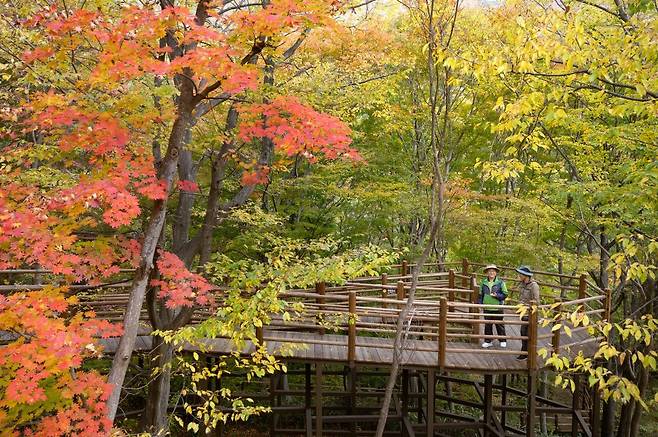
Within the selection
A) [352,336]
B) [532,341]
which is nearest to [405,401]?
[352,336]

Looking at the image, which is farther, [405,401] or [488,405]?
[405,401]

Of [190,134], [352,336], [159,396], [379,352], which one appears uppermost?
[190,134]

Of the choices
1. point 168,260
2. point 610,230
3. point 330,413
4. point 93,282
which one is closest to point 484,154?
point 610,230

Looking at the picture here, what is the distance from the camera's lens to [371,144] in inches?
625

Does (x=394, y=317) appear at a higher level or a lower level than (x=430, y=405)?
higher

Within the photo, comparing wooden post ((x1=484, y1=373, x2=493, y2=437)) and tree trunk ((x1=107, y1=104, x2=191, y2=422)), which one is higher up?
tree trunk ((x1=107, y1=104, x2=191, y2=422))

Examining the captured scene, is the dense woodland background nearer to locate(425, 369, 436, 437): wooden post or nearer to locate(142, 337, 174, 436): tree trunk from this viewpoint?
locate(142, 337, 174, 436): tree trunk

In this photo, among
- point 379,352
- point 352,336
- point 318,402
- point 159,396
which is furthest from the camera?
point 318,402

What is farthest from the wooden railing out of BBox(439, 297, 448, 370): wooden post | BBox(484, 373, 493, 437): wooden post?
BBox(484, 373, 493, 437): wooden post

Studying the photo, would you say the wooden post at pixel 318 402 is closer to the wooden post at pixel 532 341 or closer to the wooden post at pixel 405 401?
the wooden post at pixel 405 401

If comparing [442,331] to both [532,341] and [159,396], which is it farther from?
[159,396]

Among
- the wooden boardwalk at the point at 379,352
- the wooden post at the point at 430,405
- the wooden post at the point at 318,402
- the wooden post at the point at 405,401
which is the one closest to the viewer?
the wooden boardwalk at the point at 379,352

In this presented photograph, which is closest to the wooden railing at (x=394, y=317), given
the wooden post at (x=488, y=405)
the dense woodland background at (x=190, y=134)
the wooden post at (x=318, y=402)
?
the wooden post at (x=318, y=402)

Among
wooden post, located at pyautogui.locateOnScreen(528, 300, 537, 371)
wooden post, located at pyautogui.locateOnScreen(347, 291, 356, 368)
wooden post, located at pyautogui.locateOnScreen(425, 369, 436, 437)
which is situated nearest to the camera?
wooden post, located at pyautogui.locateOnScreen(528, 300, 537, 371)
